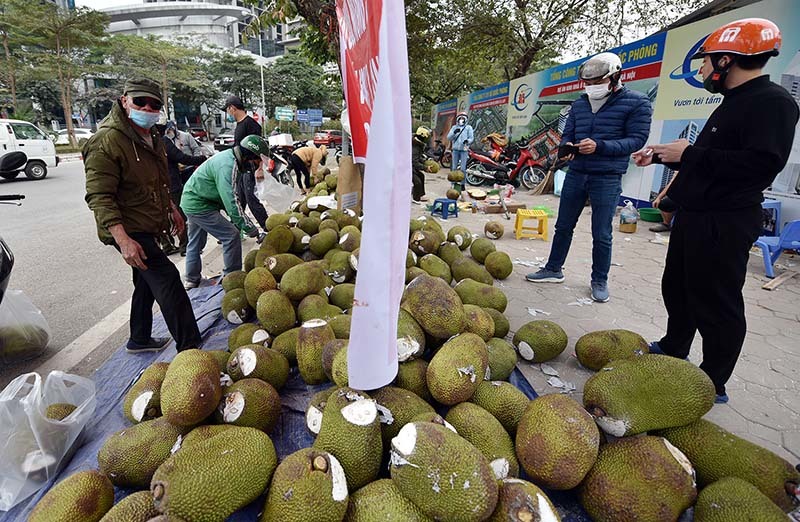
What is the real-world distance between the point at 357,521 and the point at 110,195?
2.13 meters

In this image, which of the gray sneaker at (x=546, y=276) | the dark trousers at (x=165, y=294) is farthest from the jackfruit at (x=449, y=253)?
the dark trousers at (x=165, y=294)

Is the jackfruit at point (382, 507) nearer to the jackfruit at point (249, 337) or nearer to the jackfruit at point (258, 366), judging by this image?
the jackfruit at point (258, 366)

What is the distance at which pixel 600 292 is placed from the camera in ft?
12.2

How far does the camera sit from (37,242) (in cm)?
571

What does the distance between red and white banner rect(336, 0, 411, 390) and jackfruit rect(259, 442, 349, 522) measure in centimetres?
25

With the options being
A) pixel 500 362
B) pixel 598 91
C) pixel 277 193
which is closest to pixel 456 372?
pixel 500 362

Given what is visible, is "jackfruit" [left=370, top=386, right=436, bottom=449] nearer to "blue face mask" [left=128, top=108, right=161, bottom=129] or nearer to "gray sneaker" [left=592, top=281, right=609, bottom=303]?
"blue face mask" [left=128, top=108, right=161, bottom=129]

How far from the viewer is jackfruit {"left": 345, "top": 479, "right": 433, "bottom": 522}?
1.14 m

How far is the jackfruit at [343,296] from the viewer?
2.63 metres

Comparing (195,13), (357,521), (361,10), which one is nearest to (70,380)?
(357,521)

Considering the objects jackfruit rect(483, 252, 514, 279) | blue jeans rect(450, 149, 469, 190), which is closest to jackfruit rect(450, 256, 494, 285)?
jackfruit rect(483, 252, 514, 279)

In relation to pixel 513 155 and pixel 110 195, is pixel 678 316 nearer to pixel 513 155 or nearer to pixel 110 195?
pixel 110 195

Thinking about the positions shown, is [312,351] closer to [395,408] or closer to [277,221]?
[395,408]

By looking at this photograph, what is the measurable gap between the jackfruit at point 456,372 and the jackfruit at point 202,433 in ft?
2.39
